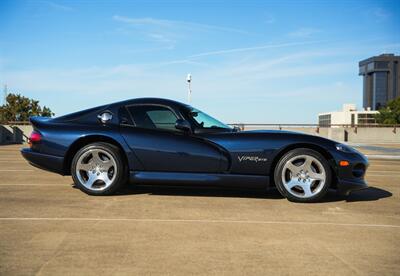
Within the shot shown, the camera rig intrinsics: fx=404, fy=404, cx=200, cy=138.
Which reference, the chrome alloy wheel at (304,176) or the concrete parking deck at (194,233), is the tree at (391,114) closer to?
the chrome alloy wheel at (304,176)

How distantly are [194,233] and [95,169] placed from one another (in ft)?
7.21

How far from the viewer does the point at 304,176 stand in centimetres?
486

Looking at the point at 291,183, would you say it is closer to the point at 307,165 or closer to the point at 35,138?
the point at 307,165

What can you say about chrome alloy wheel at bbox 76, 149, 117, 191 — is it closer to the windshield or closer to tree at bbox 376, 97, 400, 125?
the windshield

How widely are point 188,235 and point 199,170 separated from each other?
1.62 metres

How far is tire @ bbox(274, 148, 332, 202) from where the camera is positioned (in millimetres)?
4816

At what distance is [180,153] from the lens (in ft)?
16.1

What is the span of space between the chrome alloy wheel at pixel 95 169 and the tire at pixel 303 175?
6.80 feet

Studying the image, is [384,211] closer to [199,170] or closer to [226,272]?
Result: [199,170]

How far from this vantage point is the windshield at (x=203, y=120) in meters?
5.19

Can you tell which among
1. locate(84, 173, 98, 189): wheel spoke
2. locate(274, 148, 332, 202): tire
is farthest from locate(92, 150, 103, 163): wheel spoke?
locate(274, 148, 332, 202): tire

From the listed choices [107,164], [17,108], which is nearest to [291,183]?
[107,164]

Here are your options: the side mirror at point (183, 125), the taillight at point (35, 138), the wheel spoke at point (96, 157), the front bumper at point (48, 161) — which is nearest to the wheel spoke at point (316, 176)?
the side mirror at point (183, 125)

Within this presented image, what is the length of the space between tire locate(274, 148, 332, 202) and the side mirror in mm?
1177
